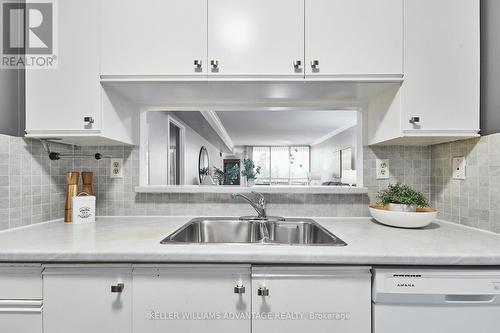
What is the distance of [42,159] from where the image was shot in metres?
1.42

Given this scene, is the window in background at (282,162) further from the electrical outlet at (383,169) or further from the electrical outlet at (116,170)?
the electrical outlet at (116,170)

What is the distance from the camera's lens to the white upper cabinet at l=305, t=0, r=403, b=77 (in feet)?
4.00

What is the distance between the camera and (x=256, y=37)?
1.23 meters

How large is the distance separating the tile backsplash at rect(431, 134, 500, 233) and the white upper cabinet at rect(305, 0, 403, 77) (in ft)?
1.82

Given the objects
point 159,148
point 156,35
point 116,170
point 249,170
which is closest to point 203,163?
point 159,148

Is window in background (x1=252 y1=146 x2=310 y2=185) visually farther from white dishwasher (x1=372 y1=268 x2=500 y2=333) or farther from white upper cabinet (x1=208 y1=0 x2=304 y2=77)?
white dishwasher (x1=372 y1=268 x2=500 y2=333)

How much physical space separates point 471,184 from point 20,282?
210 centimetres

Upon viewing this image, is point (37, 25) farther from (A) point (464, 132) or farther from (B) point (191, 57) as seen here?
(A) point (464, 132)

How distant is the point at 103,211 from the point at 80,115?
0.68 meters

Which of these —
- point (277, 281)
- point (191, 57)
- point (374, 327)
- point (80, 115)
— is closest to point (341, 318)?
point (374, 327)

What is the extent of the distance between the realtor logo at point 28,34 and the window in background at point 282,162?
5229mm

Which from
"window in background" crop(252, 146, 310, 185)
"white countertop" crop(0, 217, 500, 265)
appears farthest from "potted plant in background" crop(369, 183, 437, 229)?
"window in background" crop(252, 146, 310, 185)

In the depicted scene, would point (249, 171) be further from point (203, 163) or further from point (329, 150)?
point (329, 150)

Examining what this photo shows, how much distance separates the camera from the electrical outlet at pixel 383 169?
5.25ft
